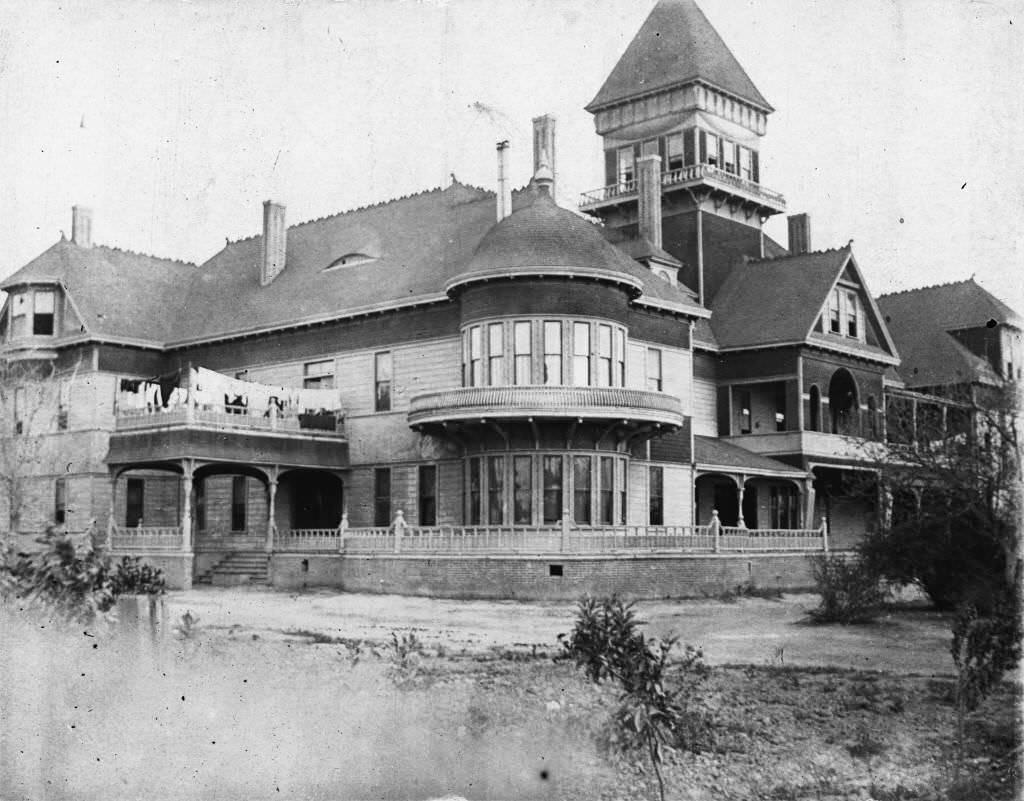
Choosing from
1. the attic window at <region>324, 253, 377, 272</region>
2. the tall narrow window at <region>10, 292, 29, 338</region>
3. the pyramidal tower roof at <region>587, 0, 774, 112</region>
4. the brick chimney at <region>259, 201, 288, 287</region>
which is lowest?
the tall narrow window at <region>10, 292, 29, 338</region>

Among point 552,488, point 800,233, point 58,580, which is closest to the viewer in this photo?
point 58,580

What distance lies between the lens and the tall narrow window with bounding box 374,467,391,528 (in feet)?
130

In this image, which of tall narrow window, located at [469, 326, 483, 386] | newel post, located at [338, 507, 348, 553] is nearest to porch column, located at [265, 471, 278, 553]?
newel post, located at [338, 507, 348, 553]

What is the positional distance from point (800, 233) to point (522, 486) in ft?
80.0

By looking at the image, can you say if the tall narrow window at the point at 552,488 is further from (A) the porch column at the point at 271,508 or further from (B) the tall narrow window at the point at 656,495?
(A) the porch column at the point at 271,508

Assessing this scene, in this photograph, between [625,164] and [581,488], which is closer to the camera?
[581,488]

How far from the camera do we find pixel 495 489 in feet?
116

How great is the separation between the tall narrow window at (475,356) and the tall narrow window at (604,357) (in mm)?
3344

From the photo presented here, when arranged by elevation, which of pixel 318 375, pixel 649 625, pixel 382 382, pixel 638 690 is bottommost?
pixel 649 625

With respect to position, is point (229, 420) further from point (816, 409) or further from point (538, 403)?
point (816, 409)

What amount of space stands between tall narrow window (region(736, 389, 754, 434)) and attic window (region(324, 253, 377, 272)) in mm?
14300

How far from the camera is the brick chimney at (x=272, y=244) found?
45031mm

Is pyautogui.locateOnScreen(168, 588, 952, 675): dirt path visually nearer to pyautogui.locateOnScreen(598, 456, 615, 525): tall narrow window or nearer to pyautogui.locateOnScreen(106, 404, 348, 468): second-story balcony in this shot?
pyautogui.locateOnScreen(598, 456, 615, 525): tall narrow window

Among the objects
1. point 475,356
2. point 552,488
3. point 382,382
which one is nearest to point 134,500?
point 382,382
